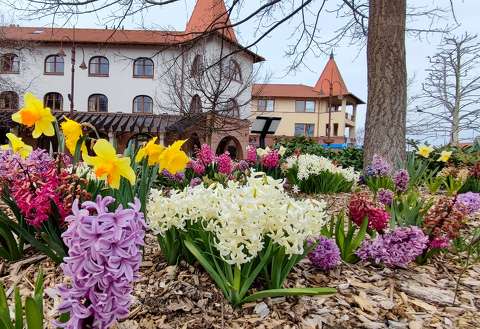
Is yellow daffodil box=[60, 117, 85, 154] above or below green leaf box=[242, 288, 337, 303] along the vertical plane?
above

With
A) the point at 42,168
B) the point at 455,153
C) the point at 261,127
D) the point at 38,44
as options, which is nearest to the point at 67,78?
the point at 38,44

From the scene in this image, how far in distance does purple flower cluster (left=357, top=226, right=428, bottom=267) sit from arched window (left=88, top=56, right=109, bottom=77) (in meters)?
26.0

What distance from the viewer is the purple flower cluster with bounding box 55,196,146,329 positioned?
1062 mm

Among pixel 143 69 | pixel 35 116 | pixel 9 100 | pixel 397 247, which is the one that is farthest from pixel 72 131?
pixel 9 100

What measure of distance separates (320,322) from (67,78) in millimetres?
27236

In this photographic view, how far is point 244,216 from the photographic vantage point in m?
1.61

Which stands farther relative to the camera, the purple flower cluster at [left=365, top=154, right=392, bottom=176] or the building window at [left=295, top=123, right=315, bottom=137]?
the building window at [left=295, top=123, right=315, bottom=137]

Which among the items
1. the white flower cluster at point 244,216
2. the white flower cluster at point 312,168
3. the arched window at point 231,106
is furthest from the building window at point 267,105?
the white flower cluster at point 244,216

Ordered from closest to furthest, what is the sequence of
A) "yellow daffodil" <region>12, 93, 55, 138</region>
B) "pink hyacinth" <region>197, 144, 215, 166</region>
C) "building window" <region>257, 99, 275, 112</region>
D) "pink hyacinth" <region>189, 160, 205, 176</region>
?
"yellow daffodil" <region>12, 93, 55, 138</region>
"pink hyacinth" <region>189, 160, 205, 176</region>
"pink hyacinth" <region>197, 144, 215, 166</region>
"building window" <region>257, 99, 275, 112</region>

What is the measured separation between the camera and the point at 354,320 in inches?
72.1

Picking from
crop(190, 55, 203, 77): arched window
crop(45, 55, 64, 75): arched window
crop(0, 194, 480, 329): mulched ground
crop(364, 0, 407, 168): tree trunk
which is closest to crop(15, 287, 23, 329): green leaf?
crop(0, 194, 480, 329): mulched ground

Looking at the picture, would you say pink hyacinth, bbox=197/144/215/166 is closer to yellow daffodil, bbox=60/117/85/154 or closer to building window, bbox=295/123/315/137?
yellow daffodil, bbox=60/117/85/154

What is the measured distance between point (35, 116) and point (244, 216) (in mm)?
1213

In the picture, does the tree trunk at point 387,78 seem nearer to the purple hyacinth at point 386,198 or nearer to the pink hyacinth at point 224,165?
the pink hyacinth at point 224,165
